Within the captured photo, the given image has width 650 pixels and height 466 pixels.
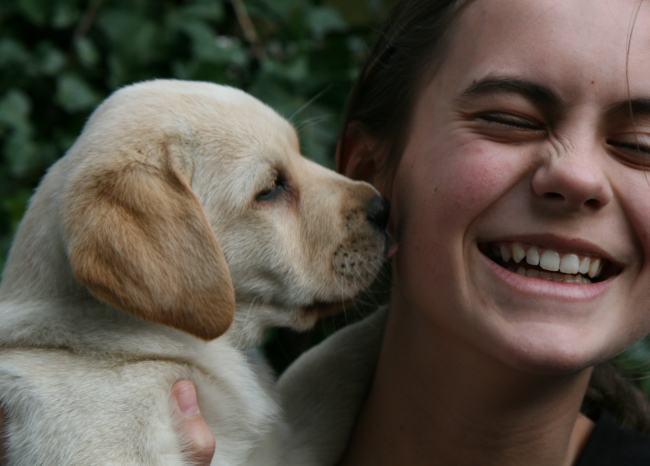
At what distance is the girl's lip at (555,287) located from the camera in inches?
62.4

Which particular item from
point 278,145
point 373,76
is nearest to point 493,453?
point 278,145

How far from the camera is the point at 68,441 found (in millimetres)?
1625

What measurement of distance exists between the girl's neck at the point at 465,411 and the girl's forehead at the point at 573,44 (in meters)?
0.77

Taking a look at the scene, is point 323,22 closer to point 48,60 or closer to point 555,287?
point 48,60

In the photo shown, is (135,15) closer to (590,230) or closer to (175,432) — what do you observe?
(175,432)

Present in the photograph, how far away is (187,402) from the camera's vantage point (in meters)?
1.79

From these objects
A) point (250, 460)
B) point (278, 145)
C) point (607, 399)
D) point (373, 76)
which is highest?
point (373, 76)

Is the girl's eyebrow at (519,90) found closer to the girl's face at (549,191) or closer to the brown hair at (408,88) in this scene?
the girl's face at (549,191)

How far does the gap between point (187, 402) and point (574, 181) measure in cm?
116

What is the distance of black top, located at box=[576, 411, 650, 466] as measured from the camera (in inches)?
72.7

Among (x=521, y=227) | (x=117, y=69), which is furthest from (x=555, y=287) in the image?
(x=117, y=69)

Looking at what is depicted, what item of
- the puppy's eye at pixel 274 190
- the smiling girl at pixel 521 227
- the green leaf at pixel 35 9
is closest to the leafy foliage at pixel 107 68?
the green leaf at pixel 35 9

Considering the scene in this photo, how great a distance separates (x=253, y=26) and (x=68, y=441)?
2804 mm

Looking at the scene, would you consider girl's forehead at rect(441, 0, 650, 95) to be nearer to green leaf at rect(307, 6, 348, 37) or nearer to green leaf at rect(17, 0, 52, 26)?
green leaf at rect(307, 6, 348, 37)
